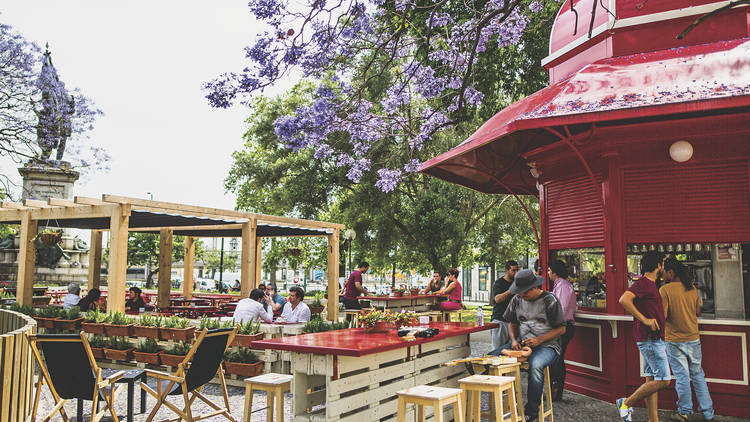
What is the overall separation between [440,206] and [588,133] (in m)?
13.3

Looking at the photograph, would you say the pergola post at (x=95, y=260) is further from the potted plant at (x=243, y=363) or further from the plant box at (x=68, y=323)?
the potted plant at (x=243, y=363)

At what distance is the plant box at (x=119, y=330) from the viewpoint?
333 inches

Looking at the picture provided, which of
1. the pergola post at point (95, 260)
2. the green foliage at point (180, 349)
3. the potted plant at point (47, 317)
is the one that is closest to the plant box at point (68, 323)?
the potted plant at point (47, 317)

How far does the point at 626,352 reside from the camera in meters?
6.75

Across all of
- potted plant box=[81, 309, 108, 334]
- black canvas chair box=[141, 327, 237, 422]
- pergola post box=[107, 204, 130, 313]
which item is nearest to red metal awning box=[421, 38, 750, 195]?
black canvas chair box=[141, 327, 237, 422]

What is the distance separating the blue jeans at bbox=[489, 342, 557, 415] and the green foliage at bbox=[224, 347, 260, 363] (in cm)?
382

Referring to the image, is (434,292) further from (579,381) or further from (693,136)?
(693,136)

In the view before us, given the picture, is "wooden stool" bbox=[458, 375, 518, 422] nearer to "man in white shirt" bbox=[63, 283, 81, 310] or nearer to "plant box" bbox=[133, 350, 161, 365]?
"plant box" bbox=[133, 350, 161, 365]

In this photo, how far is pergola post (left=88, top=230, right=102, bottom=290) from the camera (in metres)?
15.8

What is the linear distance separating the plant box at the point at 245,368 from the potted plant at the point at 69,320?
371cm

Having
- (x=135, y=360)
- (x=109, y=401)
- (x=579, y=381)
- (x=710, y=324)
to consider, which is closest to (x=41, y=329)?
(x=135, y=360)

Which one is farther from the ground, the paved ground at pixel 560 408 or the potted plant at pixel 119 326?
the potted plant at pixel 119 326

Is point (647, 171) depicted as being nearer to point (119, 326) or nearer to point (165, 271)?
point (119, 326)

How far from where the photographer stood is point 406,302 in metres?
13.6
